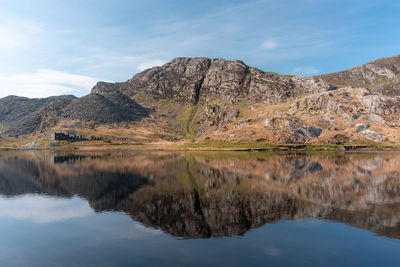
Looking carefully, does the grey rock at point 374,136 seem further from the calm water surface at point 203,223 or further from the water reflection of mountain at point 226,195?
the calm water surface at point 203,223

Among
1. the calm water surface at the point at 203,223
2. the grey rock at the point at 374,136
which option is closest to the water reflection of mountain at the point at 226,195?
the calm water surface at the point at 203,223

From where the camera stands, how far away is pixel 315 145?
646 feet

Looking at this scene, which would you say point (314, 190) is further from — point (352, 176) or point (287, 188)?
point (352, 176)

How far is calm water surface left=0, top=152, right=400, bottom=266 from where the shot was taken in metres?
27.1

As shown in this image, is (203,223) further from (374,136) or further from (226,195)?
(374,136)

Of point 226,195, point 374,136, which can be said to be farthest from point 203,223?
point 374,136

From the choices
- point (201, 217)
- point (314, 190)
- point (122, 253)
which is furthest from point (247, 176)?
point (122, 253)

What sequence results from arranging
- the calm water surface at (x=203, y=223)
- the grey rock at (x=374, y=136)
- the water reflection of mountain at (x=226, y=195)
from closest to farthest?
1. the calm water surface at (x=203, y=223)
2. the water reflection of mountain at (x=226, y=195)
3. the grey rock at (x=374, y=136)

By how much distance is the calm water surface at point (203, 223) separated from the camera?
2711 centimetres

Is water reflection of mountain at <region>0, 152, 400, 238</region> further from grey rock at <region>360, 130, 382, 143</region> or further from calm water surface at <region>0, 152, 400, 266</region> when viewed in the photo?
grey rock at <region>360, 130, 382, 143</region>

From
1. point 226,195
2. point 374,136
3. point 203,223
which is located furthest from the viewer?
point 374,136

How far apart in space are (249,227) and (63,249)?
80.8 ft

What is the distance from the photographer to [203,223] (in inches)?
1464

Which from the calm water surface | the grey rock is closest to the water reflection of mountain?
the calm water surface
